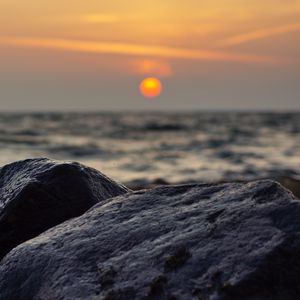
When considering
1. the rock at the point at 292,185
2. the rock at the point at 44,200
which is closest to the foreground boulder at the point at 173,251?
the rock at the point at 44,200

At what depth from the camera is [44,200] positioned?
152 inches

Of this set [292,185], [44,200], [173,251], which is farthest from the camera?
[292,185]

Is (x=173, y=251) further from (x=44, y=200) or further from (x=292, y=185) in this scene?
(x=292, y=185)

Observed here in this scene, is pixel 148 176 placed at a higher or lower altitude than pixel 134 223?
lower

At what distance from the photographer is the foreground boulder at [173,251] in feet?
8.75

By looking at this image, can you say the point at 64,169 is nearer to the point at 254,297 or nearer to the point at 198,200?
the point at 198,200

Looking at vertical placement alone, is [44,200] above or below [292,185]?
above

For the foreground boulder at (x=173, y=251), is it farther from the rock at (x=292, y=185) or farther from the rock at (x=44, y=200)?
the rock at (x=292, y=185)

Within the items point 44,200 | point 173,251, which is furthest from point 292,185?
point 173,251

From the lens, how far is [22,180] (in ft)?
13.1

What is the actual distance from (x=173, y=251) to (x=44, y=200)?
1.24 m

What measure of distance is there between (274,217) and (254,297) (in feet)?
1.38

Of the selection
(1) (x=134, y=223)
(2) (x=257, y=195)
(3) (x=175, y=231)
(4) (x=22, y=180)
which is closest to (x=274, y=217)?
(2) (x=257, y=195)

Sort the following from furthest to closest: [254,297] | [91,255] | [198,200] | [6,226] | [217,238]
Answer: [6,226], [198,200], [91,255], [217,238], [254,297]
